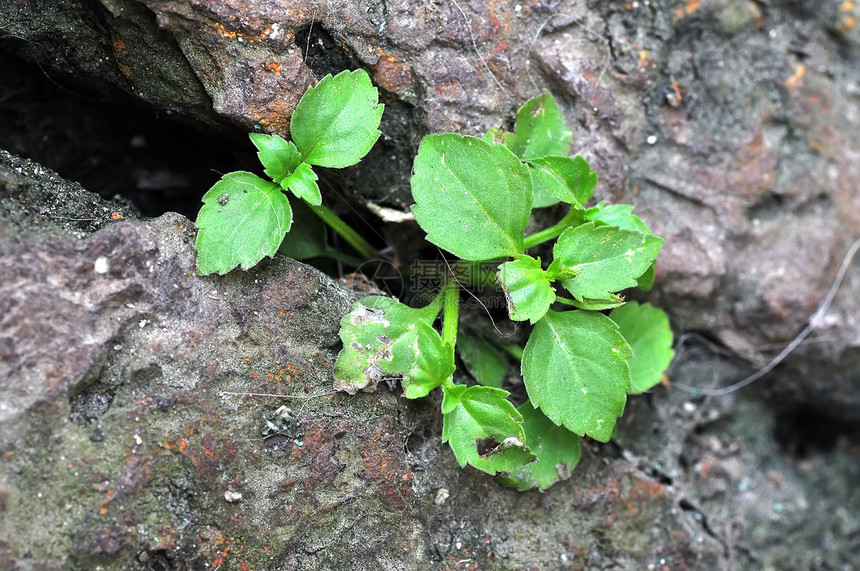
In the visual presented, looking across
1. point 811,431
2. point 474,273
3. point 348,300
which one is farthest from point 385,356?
point 811,431

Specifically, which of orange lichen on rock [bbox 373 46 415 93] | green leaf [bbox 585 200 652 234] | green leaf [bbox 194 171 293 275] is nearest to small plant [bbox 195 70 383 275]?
green leaf [bbox 194 171 293 275]

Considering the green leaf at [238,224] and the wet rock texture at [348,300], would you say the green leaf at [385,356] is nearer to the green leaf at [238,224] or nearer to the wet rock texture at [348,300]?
the wet rock texture at [348,300]

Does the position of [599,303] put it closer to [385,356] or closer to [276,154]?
[385,356]

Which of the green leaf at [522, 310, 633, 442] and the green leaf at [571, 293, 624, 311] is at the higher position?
the green leaf at [571, 293, 624, 311]

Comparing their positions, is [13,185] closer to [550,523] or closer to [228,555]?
[228,555]

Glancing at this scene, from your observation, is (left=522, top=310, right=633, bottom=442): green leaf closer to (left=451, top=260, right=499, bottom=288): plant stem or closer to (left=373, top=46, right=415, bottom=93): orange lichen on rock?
(left=451, top=260, right=499, bottom=288): plant stem

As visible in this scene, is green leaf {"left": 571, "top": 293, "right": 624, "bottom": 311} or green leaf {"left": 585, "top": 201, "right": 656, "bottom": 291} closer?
green leaf {"left": 571, "top": 293, "right": 624, "bottom": 311}

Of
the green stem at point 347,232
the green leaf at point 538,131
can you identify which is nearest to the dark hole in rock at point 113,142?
the green stem at point 347,232

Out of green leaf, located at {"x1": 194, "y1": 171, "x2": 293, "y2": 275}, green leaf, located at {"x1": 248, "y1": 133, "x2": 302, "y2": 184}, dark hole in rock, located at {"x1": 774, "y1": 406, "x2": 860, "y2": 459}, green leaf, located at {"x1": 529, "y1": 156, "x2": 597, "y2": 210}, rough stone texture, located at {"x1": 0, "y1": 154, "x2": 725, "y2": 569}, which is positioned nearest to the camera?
rough stone texture, located at {"x1": 0, "y1": 154, "x2": 725, "y2": 569}
